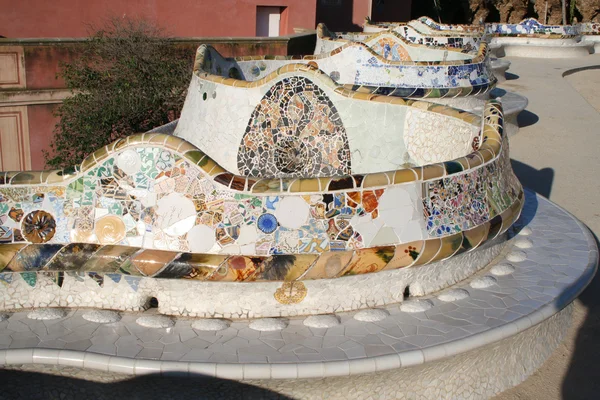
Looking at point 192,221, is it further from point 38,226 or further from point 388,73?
point 388,73

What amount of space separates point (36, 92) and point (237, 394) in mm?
7391

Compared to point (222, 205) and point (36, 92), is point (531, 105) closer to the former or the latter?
point (36, 92)

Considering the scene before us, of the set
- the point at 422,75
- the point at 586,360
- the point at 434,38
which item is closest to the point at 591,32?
the point at 434,38

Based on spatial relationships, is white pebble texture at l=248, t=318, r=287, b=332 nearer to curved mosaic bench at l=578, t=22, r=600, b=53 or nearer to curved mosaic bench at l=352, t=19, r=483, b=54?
curved mosaic bench at l=352, t=19, r=483, b=54

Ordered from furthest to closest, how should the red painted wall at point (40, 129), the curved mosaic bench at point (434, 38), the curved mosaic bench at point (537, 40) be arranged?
the curved mosaic bench at point (537, 40), the curved mosaic bench at point (434, 38), the red painted wall at point (40, 129)

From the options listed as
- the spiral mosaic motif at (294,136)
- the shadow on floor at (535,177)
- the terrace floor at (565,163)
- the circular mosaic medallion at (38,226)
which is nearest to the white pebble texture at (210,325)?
the circular mosaic medallion at (38,226)

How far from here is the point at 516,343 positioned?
399 centimetres

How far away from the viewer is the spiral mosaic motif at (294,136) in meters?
5.80

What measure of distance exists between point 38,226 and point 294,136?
2.52 meters

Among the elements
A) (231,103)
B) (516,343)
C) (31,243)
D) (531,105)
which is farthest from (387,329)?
(531,105)

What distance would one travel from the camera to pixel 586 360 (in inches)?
168

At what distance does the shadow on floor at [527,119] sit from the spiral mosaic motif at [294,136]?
4843 millimetres

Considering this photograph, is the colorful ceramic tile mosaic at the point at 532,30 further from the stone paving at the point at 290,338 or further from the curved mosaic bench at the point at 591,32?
the stone paving at the point at 290,338

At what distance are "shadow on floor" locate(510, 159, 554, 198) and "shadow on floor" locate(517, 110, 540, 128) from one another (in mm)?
1859
